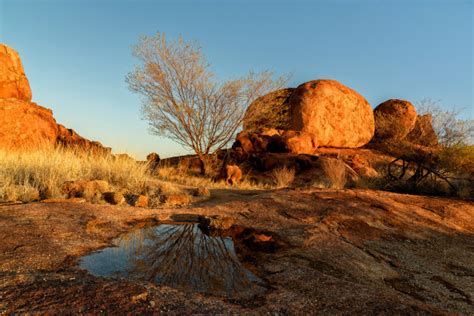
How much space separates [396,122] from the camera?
22.0 m

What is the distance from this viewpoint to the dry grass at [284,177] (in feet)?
36.7

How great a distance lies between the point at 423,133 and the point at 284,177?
15102 mm

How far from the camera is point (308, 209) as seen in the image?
18.5 ft

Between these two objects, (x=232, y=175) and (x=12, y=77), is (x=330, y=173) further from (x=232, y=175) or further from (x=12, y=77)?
(x=12, y=77)

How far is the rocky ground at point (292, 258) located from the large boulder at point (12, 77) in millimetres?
12759

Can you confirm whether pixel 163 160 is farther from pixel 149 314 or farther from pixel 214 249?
pixel 149 314

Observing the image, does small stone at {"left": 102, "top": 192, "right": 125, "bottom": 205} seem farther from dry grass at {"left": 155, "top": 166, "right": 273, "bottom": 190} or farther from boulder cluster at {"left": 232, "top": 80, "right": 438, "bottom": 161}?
boulder cluster at {"left": 232, "top": 80, "right": 438, "bottom": 161}

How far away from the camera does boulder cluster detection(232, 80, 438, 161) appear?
14.5m

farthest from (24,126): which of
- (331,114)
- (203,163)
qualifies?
(331,114)

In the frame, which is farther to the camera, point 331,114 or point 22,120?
point 331,114

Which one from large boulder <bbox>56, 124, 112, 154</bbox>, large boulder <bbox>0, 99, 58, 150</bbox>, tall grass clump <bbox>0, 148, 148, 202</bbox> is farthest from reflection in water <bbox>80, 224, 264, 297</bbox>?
large boulder <bbox>56, 124, 112, 154</bbox>

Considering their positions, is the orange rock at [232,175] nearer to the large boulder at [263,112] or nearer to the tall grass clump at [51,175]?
the large boulder at [263,112]

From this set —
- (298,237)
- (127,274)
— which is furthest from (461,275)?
(127,274)

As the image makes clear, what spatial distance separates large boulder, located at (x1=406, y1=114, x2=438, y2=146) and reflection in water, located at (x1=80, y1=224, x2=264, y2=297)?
21.6 m
